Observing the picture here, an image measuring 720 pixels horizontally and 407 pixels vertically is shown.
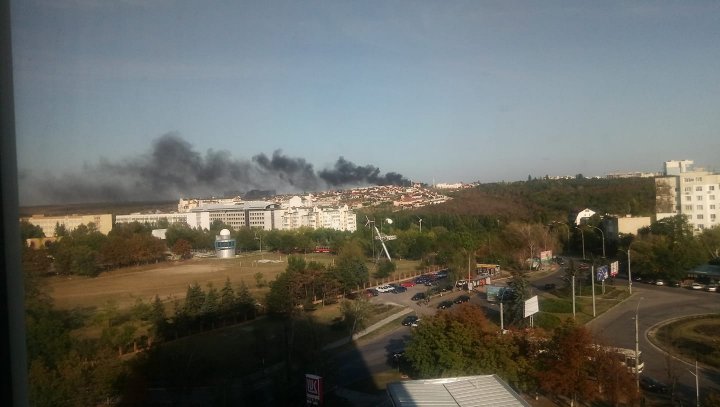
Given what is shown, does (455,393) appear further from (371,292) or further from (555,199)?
(555,199)

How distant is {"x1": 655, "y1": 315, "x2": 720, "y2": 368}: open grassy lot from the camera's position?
223 inches

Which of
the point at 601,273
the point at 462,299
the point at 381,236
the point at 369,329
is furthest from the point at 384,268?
the point at 601,273

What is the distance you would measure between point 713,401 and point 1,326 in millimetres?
4284

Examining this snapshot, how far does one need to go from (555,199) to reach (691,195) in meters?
5.41

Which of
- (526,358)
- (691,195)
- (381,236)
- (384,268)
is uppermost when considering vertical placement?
(691,195)

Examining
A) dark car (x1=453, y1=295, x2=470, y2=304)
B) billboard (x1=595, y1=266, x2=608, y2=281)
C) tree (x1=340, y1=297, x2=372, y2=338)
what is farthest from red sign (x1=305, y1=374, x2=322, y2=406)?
billboard (x1=595, y1=266, x2=608, y2=281)

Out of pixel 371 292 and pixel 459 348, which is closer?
pixel 459 348

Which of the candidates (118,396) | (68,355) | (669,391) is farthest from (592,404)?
(68,355)

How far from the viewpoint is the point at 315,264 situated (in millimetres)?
7527

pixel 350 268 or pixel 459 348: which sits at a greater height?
pixel 350 268

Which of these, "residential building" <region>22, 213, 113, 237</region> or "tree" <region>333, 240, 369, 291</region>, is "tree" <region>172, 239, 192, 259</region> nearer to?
"residential building" <region>22, 213, 113, 237</region>

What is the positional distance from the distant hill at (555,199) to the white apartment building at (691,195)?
1.05 metres

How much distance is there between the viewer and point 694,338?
6.30 m

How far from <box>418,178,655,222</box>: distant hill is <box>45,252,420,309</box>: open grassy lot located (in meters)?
7.66
